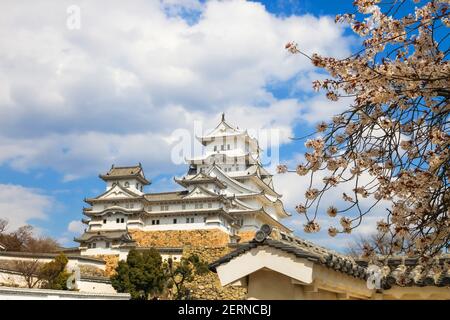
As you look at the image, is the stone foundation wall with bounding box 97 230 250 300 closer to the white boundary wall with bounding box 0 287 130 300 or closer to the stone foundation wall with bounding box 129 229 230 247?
the stone foundation wall with bounding box 129 229 230 247

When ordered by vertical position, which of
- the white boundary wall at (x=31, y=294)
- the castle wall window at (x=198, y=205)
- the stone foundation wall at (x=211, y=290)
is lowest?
the stone foundation wall at (x=211, y=290)

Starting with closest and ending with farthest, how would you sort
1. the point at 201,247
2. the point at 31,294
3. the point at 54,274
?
the point at 31,294
the point at 54,274
the point at 201,247

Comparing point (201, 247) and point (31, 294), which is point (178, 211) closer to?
point (201, 247)

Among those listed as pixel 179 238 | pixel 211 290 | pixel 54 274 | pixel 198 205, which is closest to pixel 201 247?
pixel 179 238

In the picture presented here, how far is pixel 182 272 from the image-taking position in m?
30.8

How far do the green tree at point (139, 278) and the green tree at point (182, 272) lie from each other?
1721 millimetres

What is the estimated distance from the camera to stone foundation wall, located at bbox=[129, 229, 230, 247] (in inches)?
1430

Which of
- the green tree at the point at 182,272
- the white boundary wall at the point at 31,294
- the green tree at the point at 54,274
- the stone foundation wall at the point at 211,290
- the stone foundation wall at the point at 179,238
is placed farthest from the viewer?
the stone foundation wall at the point at 179,238

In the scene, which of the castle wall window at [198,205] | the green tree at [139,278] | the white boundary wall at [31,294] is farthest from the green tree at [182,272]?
the white boundary wall at [31,294]

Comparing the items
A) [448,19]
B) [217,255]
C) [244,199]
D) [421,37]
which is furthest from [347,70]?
[244,199]

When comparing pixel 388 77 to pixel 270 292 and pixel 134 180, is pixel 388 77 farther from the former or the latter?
pixel 134 180

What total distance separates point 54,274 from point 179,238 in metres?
12.2

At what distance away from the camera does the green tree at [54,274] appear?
25.4 m

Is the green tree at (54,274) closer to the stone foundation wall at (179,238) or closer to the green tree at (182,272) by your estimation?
the green tree at (182,272)
